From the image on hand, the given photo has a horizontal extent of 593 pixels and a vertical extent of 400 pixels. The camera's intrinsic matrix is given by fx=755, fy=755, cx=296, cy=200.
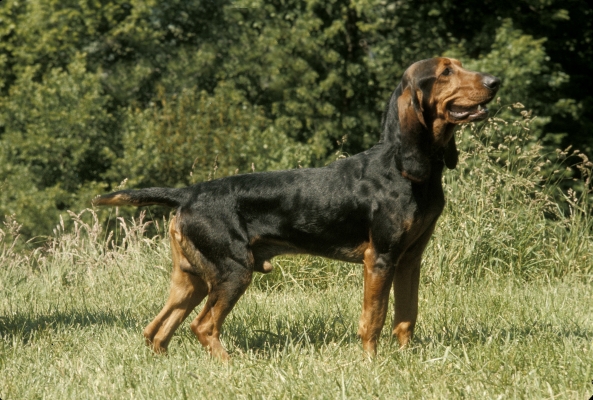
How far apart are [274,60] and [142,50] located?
6450 millimetres

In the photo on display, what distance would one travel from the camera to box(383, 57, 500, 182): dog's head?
14.9 feet

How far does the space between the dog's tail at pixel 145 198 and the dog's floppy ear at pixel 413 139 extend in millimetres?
1466

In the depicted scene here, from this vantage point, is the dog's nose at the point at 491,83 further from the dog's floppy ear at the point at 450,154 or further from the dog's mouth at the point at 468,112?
the dog's floppy ear at the point at 450,154

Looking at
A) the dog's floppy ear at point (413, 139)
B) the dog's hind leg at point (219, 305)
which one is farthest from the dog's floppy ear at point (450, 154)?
the dog's hind leg at point (219, 305)

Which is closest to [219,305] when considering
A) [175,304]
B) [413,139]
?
[175,304]

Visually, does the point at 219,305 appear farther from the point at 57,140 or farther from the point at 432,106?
the point at 57,140

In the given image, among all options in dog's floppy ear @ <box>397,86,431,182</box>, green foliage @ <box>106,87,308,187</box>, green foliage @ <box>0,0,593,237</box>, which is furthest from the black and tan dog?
green foliage @ <box>106,87,308,187</box>

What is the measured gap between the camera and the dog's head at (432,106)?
4.55 m

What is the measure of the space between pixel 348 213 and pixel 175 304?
1.31 metres

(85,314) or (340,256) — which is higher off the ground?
(340,256)

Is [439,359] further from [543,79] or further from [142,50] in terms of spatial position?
[142,50]

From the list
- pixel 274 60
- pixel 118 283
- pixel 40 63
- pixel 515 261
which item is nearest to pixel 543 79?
pixel 274 60

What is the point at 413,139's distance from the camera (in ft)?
15.0

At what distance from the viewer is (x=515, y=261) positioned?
23.8ft
